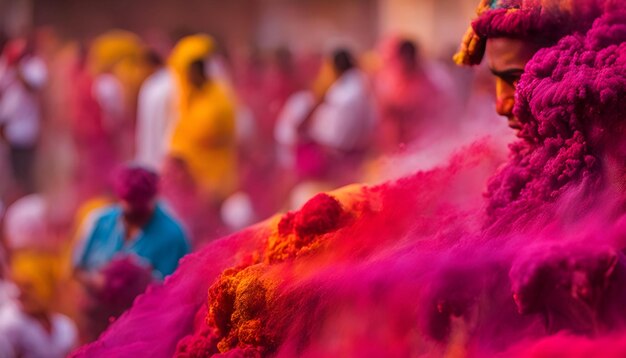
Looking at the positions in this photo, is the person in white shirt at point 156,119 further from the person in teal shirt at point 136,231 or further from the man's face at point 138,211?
the man's face at point 138,211

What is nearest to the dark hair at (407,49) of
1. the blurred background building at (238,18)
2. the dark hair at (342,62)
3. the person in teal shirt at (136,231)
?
the dark hair at (342,62)

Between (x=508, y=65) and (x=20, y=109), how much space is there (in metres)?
5.90

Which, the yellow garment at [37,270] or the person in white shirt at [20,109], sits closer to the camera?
the yellow garment at [37,270]

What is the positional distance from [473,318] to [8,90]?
604cm

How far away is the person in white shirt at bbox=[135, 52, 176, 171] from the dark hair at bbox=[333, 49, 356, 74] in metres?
0.93

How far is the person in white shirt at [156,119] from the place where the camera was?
595 centimetres

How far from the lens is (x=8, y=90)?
6.93m

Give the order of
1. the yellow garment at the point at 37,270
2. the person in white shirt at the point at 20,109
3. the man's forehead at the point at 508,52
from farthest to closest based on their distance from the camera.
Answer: the person in white shirt at the point at 20,109
the yellow garment at the point at 37,270
the man's forehead at the point at 508,52

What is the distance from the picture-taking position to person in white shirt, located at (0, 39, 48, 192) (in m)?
6.96

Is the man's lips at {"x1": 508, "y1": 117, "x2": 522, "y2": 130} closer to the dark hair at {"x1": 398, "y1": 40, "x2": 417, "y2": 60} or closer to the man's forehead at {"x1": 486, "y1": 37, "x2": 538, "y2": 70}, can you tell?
the man's forehead at {"x1": 486, "y1": 37, "x2": 538, "y2": 70}

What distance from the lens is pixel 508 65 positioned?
61.1 inches

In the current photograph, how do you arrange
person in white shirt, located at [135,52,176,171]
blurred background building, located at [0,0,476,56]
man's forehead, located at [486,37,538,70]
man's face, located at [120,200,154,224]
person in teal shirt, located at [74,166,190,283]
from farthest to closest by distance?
blurred background building, located at [0,0,476,56], person in white shirt, located at [135,52,176,171], man's face, located at [120,200,154,224], person in teal shirt, located at [74,166,190,283], man's forehead, located at [486,37,538,70]

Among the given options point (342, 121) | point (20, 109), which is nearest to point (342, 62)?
point (342, 121)

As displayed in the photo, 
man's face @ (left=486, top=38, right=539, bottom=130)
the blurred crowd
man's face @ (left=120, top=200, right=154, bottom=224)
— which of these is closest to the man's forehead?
man's face @ (left=486, top=38, right=539, bottom=130)
